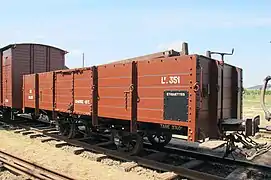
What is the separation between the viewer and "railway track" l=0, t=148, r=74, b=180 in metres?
6.61

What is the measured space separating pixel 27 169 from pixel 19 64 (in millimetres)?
9897

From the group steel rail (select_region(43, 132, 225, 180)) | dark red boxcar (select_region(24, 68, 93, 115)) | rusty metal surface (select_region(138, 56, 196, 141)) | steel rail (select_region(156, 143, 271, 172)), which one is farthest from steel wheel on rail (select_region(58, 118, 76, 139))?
rusty metal surface (select_region(138, 56, 196, 141))

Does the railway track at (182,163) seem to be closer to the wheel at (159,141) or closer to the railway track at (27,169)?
the wheel at (159,141)

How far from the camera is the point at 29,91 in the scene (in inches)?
544

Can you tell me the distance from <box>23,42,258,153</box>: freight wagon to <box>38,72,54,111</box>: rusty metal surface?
1067 mm

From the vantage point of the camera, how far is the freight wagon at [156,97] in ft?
21.2

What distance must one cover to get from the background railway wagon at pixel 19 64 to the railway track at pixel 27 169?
772cm

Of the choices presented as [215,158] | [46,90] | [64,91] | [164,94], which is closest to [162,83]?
[164,94]

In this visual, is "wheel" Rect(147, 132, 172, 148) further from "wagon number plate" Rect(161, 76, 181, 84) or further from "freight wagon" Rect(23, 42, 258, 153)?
"wagon number plate" Rect(161, 76, 181, 84)

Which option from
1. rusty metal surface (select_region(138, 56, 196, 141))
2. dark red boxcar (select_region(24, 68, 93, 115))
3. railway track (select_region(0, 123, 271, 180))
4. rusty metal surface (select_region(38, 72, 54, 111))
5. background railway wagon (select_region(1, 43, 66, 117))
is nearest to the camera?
rusty metal surface (select_region(138, 56, 196, 141))

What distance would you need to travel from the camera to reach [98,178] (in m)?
6.79

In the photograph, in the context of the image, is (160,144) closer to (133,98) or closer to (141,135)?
(141,135)

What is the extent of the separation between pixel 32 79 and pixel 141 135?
7.07m

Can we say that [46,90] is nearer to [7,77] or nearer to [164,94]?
[7,77]
